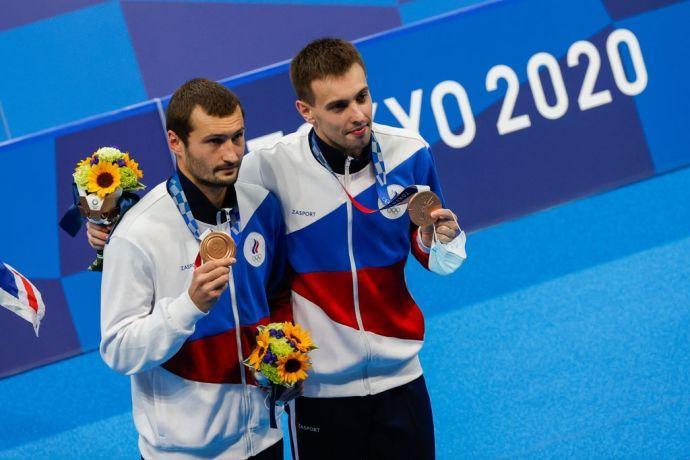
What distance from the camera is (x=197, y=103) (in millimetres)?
3953

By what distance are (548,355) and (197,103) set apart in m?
3.55

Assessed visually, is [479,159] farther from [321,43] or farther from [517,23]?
[321,43]

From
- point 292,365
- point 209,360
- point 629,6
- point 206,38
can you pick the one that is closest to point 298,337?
point 292,365

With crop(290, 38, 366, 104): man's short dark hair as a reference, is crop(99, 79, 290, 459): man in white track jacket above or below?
below

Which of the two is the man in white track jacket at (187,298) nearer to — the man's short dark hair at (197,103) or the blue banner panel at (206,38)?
the man's short dark hair at (197,103)

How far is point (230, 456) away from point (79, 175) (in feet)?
4.08

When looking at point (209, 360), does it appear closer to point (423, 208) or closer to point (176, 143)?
point (176, 143)

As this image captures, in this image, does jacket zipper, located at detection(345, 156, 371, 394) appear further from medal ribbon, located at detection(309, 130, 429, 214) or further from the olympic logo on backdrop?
the olympic logo on backdrop

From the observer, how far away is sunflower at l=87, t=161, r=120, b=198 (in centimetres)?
417

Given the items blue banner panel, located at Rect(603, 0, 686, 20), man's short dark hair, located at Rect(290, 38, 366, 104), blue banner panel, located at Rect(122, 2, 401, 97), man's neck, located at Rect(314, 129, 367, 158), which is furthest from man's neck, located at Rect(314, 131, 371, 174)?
blue banner panel, located at Rect(122, 2, 401, 97)

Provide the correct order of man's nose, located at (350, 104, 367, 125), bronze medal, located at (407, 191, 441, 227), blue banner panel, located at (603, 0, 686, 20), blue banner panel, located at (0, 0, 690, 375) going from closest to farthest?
bronze medal, located at (407, 191, 441, 227), man's nose, located at (350, 104, 367, 125), blue banner panel, located at (0, 0, 690, 375), blue banner panel, located at (603, 0, 686, 20)

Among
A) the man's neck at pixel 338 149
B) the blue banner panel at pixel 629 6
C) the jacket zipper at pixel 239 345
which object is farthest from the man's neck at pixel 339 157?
the blue banner panel at pixel 629 6

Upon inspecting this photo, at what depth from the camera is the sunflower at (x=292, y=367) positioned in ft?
12.9

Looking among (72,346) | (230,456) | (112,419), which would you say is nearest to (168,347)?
(230,456)
